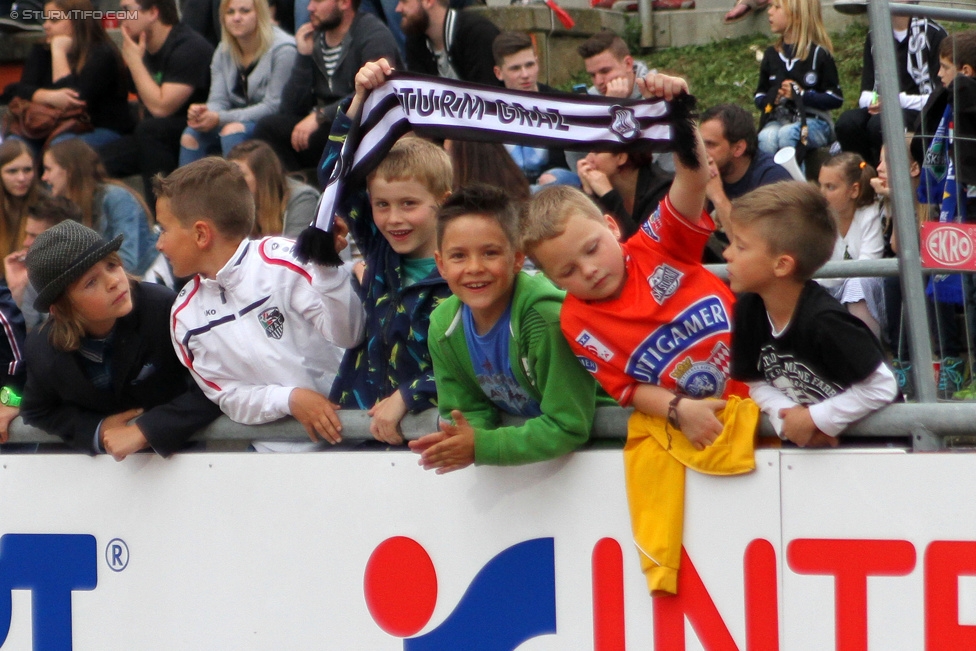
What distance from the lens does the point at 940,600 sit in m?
2.79

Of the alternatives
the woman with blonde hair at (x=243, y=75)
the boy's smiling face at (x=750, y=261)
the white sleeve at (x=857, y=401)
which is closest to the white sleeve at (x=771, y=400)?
the white sleeve at (x=857, y=401)

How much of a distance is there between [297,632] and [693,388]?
1.36 metres

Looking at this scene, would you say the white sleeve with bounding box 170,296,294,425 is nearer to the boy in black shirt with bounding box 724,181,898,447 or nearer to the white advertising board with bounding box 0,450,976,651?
the white advertising board with bounding box 0,450,976,651

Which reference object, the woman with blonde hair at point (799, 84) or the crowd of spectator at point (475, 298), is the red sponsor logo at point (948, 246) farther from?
the woman with blonde hair at point (799, 84)

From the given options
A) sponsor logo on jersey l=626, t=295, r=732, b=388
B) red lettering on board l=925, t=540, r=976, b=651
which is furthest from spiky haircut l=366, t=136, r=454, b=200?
red lettering on board l=925, t=540, r=976, b=651

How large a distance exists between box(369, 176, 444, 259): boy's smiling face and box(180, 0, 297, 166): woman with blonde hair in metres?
3.98

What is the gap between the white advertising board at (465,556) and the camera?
2844mm

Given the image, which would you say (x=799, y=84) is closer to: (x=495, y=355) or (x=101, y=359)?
(x=495, y=355)

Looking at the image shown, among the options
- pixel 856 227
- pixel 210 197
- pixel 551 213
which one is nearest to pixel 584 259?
pixel 551 213

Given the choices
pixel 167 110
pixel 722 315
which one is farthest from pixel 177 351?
pixel 167 110

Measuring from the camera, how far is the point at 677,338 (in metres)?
3.10

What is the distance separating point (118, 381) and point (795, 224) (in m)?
2.16

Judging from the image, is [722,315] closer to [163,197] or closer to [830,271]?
[830,271]

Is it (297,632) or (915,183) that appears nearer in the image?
(915,183)
